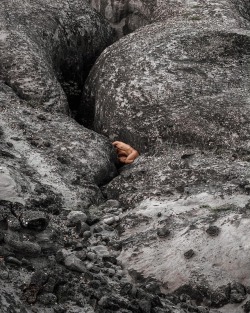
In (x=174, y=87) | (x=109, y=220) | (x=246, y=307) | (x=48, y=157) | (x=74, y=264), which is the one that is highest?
(x=174, y=87)

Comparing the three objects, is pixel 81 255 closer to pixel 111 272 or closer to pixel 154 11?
pixel 111 272

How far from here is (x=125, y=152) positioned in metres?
10.4

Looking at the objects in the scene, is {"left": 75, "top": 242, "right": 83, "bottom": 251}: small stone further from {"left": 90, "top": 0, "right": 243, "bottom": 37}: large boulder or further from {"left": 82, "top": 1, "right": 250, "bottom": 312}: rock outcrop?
{"left": 90, "top": 0, "right": 243, "bottom": 37}: large boulder

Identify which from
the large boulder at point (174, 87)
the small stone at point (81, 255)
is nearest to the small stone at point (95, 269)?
the small stone at point (81, 255)

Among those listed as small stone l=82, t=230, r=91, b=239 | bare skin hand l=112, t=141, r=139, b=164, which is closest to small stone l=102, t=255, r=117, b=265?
small stone l=82, t=230, r=91, b=239

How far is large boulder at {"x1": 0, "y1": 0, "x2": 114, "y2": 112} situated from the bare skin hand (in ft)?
3.85

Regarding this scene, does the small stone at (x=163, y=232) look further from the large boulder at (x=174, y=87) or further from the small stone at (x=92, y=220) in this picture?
the large boulder at (x=174, y=87)

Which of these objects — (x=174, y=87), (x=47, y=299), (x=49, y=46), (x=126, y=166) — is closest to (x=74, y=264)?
(x=47, y=299)

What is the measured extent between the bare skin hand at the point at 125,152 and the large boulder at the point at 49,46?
117 cm

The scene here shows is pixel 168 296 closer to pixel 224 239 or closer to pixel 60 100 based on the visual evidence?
pixel 224 239

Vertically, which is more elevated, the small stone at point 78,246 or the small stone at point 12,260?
the small stone at point 12,260

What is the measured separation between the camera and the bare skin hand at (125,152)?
1025 cm

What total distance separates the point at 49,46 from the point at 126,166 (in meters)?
3.91

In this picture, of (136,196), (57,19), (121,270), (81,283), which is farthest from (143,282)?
(57,19)
